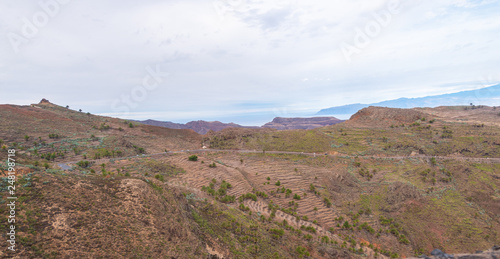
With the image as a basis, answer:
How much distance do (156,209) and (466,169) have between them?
118 feet

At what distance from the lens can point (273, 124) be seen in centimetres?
16762

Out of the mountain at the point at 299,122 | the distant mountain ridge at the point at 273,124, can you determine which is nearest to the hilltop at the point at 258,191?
the distant mountain ridge at the point at 273,124

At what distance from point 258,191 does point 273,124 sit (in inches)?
5781

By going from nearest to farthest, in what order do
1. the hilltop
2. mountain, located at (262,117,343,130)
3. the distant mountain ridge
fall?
the hilltop → the distant mountain ridge → mountain, located at (262,117,343,130)

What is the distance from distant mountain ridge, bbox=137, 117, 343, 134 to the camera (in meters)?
138

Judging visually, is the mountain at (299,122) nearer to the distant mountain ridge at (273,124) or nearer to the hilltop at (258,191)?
the distant mountain ridge at (273,124)

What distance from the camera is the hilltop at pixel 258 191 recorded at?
819 centimetres

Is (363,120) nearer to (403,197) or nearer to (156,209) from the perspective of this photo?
(403,197)

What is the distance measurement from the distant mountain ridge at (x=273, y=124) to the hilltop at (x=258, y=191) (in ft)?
302

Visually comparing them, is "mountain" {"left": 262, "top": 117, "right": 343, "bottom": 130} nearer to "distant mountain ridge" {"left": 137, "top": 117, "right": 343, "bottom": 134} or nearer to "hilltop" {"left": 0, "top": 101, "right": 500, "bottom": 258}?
"distant mountain ridge" {"left": 137, "top": 117, "right": 343, "bottom": 134}

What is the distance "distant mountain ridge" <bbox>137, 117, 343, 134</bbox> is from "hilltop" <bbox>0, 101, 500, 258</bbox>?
92079 millimetres

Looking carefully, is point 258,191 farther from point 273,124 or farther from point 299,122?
point 299,122

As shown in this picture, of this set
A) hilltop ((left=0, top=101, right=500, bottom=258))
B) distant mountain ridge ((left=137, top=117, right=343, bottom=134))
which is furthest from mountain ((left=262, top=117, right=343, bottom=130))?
hilltop ((left=0, top=101, right=500, bottom=258))

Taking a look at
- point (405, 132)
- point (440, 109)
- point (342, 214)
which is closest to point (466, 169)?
point (405, 132)
